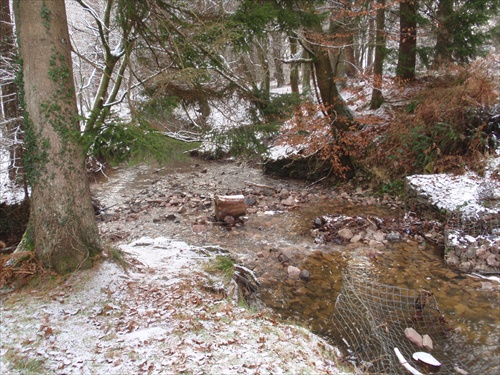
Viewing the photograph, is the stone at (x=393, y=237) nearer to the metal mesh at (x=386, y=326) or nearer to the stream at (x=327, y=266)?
the stream at (x=327, y=266)

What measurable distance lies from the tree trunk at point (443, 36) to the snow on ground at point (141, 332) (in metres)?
10.9

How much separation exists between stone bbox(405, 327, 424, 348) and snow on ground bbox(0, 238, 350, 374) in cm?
93

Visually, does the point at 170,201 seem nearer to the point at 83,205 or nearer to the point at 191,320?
the point at 83,205

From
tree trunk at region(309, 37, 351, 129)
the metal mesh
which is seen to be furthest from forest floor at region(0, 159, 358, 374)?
tree trunk at region(309, 37, 351, 129)

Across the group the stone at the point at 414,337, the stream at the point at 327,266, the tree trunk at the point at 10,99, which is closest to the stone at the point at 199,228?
the stream at the point at 327,266

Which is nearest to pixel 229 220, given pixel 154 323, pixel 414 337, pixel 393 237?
pixel 393 237

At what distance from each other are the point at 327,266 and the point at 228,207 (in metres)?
3.00

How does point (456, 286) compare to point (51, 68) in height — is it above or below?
below

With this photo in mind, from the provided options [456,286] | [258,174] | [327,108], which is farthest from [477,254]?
[258,174]

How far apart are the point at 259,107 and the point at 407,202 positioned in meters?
4.37

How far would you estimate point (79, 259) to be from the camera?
4.01m

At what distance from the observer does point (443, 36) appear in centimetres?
1110

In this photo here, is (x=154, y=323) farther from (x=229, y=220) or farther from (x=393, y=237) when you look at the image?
(x=393, y=237)

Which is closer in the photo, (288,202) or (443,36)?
(288,202)
